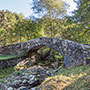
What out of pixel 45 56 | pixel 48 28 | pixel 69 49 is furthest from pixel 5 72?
pixel 48 28

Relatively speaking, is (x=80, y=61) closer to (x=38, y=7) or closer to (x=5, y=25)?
(x=38, y=7)

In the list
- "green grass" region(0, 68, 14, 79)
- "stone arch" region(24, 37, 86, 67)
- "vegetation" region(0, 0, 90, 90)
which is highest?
"vegetation" region(0, 0, 90, 90)

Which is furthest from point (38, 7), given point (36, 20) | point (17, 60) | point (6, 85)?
point (6, 85)

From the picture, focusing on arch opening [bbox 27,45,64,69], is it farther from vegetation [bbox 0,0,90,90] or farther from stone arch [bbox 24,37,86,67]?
stone arch [bbox 24,37,86,67]

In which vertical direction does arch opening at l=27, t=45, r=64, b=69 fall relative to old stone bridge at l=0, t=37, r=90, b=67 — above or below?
below

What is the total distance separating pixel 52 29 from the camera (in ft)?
46.5

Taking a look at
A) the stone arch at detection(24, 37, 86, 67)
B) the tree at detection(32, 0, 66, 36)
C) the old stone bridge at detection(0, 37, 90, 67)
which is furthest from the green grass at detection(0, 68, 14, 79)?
the tree at detection(32, 0, 66, 36)

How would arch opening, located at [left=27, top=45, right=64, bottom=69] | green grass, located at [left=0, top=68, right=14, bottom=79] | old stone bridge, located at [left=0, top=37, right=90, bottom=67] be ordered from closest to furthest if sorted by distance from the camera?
1. old stone bridge, located at [left=0, top=37, right=90, bottom=67]
2. green grass, located at [left=0, top=68, right=14, bottom=79]
3. arch opening, located at [left=27, top=45, right=64, bottom=69]

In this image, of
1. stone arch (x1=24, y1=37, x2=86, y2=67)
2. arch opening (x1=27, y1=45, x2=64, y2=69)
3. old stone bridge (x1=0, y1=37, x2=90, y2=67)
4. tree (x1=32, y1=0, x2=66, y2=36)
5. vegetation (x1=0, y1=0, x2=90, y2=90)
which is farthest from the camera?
tree (x1=32, y1=0, x2=66, y2=36)

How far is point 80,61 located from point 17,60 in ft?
17.6

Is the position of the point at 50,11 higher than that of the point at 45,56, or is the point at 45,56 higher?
the point at 50,11

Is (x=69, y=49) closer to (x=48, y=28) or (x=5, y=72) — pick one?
(x=5, y=72)

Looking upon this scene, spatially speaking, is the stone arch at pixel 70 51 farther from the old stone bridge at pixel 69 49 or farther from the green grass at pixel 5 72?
the green grass at pixel 5 72

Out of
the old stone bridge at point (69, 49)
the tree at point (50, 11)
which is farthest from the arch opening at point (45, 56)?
the tree at point (50, 11)
